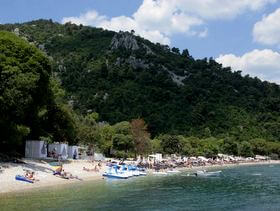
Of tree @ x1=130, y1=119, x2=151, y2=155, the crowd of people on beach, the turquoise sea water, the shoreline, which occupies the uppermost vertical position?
tree @ x1=130, y1=119, x2=151, y2=155

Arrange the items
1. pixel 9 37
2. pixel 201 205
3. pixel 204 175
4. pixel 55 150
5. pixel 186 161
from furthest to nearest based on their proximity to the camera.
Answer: pixel 186 161
pixel 204 175
pixel 55 150
pixel 9 37
pixel 201 205

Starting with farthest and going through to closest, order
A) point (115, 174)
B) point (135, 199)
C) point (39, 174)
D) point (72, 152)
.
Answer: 1. point (72, 152)
2. point (115, 174)
3. point (39, 174)
4. point (135, 199)

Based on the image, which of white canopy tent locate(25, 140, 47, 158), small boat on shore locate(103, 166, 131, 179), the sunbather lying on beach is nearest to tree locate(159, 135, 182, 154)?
small boat on shore locate(103, 166, 131, 179)

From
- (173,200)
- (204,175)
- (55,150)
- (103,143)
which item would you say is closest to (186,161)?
(103,143)

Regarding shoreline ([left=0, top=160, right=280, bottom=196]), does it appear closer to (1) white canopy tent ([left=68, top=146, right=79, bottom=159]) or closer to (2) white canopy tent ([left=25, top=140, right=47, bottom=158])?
(2) white canopy tent ([left=25, top=140, right=47, bottom=158])

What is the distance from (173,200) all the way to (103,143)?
63.8 meters

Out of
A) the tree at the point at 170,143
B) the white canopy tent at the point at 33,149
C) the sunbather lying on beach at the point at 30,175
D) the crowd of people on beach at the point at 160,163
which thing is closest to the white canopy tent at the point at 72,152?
the crowd of people on beach at the point at 160,163

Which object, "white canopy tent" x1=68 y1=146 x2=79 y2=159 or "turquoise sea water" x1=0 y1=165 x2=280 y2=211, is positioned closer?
"turquoise sea water" x1=0 y1=165 x2=280 y2=211

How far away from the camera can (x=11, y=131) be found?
2448 inches

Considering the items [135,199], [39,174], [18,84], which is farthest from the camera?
[39,174]

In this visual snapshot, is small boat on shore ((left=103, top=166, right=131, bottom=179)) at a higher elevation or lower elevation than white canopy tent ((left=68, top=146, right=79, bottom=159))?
lower

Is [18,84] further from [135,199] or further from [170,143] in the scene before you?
[170,143]

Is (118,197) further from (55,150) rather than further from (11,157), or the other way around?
(55,150)

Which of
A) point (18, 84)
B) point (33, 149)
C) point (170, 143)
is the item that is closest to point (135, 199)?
point (18, 84)
